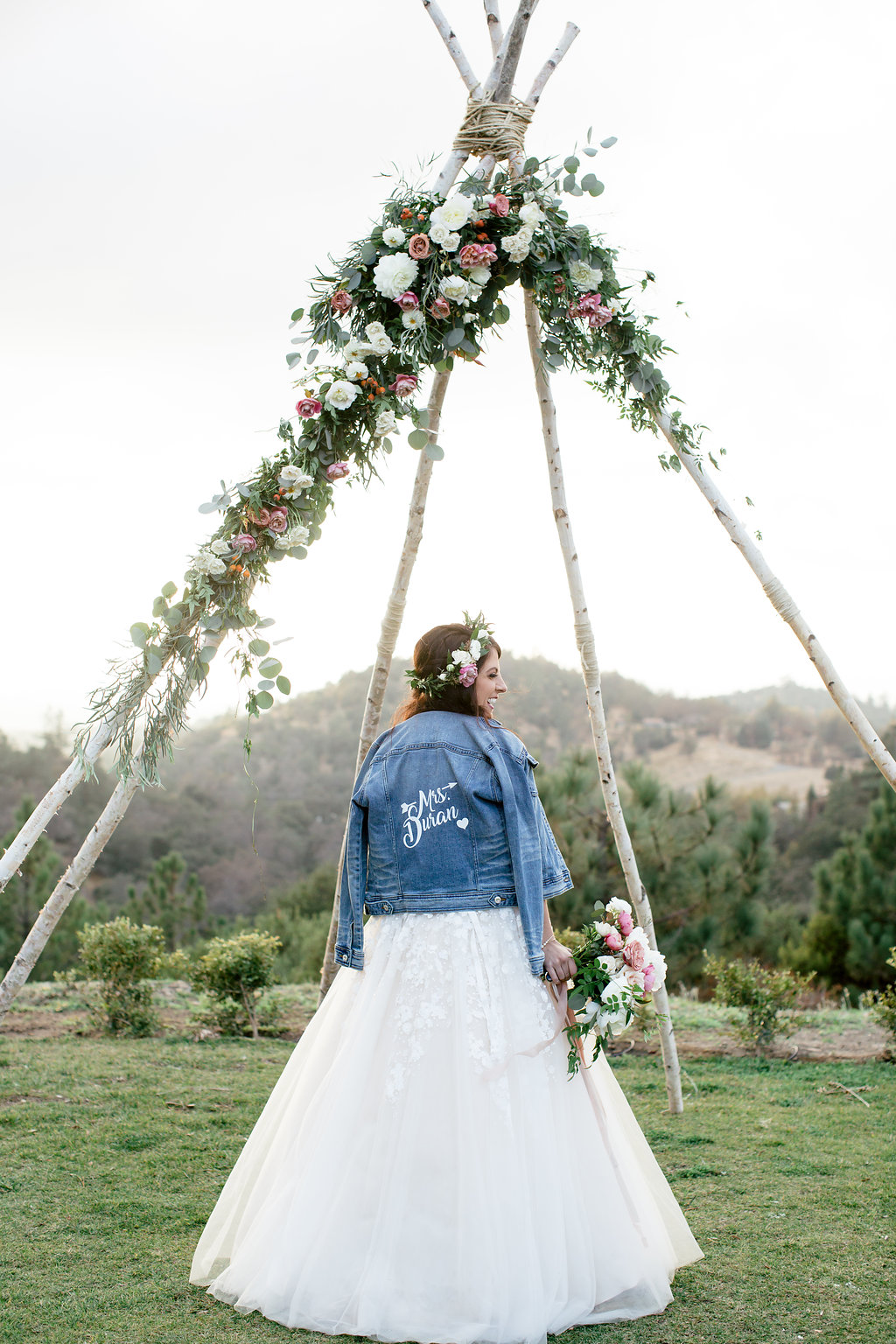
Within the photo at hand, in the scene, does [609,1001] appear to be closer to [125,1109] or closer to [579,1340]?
[579,1340]

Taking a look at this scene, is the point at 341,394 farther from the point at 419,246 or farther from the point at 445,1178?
the point at 445,1178

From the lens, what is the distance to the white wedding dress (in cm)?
229

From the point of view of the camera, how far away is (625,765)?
963 cm

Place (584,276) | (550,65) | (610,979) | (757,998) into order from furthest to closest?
(757,998) → (550,65) → (584,276) → (610,979)

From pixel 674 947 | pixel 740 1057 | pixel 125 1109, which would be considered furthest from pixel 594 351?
pixel 674 947

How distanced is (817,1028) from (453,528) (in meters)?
3.88

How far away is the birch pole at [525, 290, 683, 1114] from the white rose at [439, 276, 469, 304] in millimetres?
656

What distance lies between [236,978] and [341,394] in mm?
3882

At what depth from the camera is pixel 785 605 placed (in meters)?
3.30

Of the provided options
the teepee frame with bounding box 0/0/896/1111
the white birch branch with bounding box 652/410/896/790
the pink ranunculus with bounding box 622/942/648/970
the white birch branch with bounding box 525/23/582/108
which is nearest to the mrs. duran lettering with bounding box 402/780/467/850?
the pink ranunculus with bounding box 622/942/648/970

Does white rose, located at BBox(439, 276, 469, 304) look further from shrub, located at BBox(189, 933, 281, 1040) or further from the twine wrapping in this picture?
shrub, located at BBox(189, 933, 281, 1040)

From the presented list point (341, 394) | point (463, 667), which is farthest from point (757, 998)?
point (341, 394)

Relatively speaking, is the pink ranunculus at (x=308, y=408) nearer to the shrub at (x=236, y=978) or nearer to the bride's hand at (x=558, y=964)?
the bride's hand at (x=558, y=964)

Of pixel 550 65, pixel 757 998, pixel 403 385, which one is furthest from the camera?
pixel 757 998
